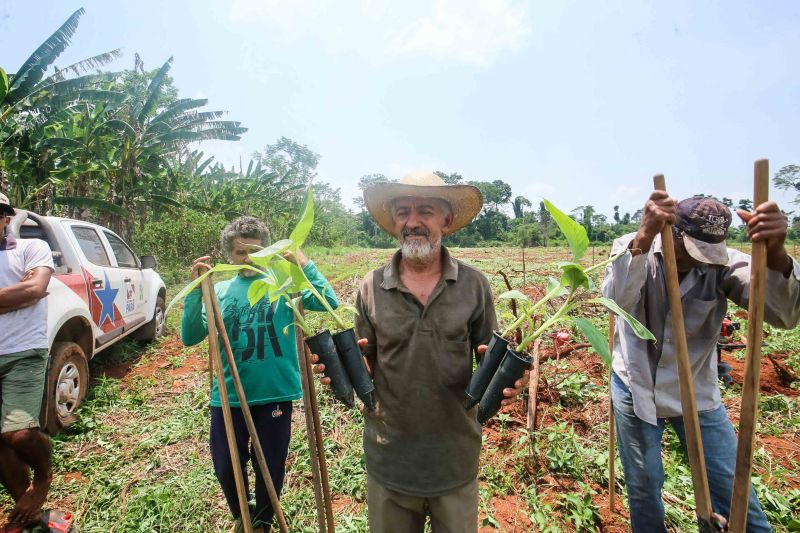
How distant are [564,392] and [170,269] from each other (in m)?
13.8

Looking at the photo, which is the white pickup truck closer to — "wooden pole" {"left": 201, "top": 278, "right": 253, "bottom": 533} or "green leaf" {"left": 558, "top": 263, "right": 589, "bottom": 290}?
"wooden pole" {"left": 201, "top": 278, "right": 253, "bottom": 533}

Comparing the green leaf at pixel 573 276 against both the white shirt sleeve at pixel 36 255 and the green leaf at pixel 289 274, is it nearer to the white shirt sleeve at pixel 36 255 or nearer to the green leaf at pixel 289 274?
the green leaf at pixel 289 274

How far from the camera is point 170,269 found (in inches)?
551

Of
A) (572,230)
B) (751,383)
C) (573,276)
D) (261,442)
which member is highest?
(572,230)

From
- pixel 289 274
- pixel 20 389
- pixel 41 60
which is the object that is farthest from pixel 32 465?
pixel 41 60

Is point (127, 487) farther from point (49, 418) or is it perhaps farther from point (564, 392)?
point (564, 392)

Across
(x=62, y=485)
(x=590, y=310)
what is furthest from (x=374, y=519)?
(x=590, y=310)

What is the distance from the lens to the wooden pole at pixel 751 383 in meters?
1.11

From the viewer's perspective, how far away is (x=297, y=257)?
6.11 feet

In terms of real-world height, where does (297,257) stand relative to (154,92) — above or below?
below

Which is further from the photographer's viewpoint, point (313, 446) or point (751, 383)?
point (313, 446)

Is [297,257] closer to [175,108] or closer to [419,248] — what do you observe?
[419,248]

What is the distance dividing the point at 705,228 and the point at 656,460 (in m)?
1.11

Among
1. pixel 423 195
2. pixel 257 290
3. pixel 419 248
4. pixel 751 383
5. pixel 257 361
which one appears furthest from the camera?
pixel 257 361
